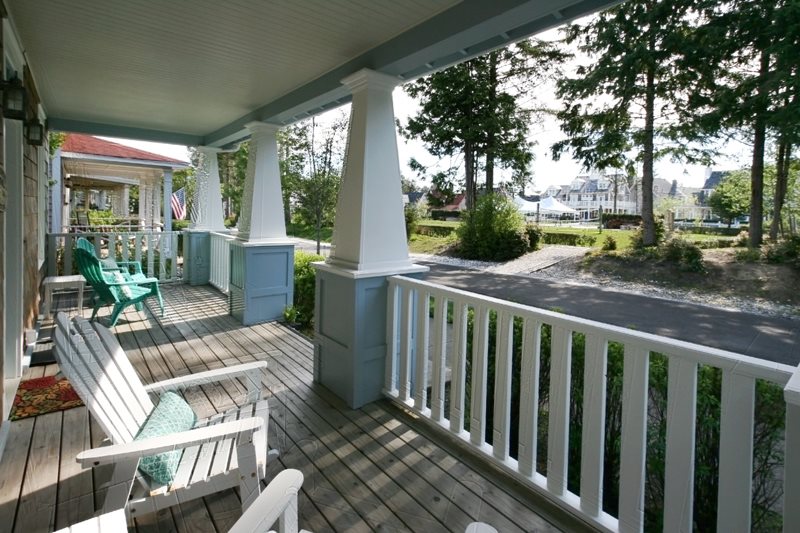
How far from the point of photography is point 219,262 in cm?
685

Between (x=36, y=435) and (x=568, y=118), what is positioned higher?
(x=568, y=118)

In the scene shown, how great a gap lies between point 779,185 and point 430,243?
10.9 m

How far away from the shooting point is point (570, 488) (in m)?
2.32

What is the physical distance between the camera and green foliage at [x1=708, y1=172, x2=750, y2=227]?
12.9 metres

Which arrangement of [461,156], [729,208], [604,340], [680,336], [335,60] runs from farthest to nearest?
[461,156]
[729,208]
[680,336]
[335,60]
[604,340]

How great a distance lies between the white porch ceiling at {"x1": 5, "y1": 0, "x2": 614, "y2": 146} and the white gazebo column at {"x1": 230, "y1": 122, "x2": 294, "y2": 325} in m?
0.55

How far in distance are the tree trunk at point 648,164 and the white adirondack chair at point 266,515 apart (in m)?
14.0

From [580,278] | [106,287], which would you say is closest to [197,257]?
[106,287]

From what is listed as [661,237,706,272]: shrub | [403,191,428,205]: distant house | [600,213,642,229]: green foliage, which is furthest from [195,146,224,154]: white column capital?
[600,213,642,229]: green foliage

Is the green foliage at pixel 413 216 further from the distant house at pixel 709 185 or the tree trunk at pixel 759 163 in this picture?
the tree trunk at pixel 759 163

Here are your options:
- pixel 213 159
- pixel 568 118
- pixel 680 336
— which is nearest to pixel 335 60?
pixel 213 159

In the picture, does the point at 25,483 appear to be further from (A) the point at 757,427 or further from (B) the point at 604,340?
(A) the point at 757,427

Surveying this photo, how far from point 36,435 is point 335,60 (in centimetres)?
314

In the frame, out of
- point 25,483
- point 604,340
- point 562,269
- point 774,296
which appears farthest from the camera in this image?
point 562,269
